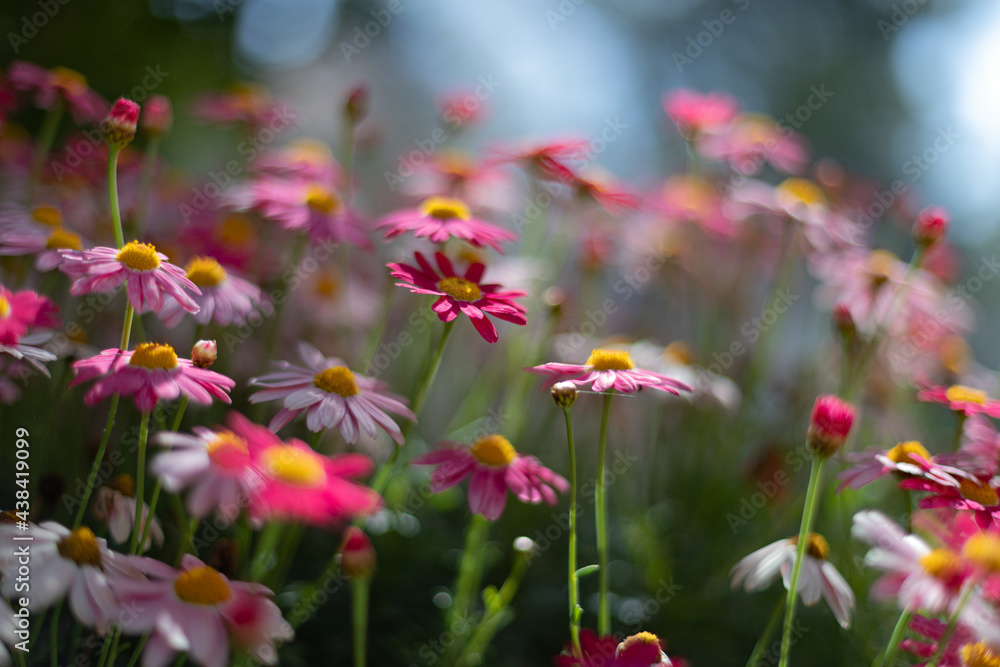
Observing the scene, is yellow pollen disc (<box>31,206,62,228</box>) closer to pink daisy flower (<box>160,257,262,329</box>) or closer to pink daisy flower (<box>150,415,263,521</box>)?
pink daisy flower (<box>160,257,262,329</box>)

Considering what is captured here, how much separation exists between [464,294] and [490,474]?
189 mm

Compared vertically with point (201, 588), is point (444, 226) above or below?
above

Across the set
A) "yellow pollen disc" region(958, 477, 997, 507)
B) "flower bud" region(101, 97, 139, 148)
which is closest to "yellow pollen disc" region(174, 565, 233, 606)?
"flower bud" region(101, 97, 139, 148)

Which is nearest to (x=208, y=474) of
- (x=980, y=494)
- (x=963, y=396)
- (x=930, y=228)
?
(x=980, y=494)

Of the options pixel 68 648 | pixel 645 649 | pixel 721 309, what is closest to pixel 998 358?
pixel 721 309

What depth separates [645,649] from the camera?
61 cm

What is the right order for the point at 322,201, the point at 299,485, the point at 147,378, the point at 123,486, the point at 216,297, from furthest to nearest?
1. the point at 322,201
2. the point at 216,297
3. the point at 123,486
4. the point at 147,378
5. the point at 299,485

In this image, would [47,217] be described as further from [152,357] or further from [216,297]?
[152,357]

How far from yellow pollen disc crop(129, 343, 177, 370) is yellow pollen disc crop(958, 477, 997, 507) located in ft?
2.42

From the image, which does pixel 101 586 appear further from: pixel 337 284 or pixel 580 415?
pixel 580 415

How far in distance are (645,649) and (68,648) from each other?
2.04 ft

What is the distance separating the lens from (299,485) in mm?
473

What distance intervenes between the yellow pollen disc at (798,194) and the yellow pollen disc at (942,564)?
Answer: 2.58 ft

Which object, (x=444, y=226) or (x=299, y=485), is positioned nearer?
(x=299, y=485)
